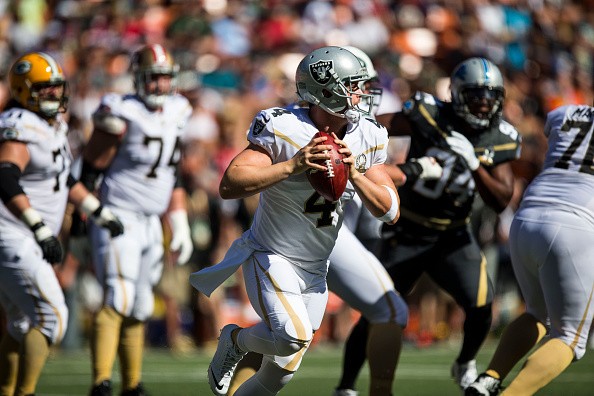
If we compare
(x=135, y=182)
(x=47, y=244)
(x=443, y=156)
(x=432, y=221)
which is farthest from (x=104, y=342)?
(x=443, y=156)

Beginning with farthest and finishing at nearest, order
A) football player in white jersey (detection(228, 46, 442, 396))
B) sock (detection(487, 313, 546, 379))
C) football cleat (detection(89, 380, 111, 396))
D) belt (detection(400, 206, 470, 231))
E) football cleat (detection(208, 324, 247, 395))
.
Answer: belt (detection(400, 206, 470, 231)) < football cleat (detection(89, 380, 111, 396)) < football player in white jersey (detection(228, 46, 442, 396)) < sock (detection(487, 313, 546, 379)) < football cleat (detection(208, 324, 247, 395))

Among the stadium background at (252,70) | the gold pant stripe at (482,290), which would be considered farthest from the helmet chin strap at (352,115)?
the stadium background at (252,70)

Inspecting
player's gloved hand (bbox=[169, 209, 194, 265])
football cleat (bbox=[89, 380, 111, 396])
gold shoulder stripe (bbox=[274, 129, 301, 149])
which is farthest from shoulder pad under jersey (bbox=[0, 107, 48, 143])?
gold shoulder stripe (bbox=[274, 129, 301, 149])

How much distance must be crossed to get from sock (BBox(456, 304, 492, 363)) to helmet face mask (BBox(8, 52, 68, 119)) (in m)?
2.59

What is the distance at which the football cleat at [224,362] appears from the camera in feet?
16.1

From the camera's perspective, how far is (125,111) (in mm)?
6594

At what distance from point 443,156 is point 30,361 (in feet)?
8.26

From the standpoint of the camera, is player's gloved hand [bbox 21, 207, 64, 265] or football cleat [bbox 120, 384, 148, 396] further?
football cleat [bbox 120, 384, 148, 396]

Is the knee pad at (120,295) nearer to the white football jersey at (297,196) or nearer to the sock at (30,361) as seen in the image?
the sock at (30,361)

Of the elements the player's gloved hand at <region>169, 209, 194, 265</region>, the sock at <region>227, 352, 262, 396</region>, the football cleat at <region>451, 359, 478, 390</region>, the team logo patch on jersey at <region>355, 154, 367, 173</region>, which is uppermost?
the team logo patch on jersey at <region>355, 154, 367, 173</region>

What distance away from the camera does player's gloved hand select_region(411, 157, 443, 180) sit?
5715mm

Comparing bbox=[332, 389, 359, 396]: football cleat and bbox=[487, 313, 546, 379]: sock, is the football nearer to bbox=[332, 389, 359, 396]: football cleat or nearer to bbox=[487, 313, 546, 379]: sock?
bbox=[487, 313, 546, 379]: sock

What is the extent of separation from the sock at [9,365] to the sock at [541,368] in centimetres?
263

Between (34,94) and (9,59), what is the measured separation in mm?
6919
